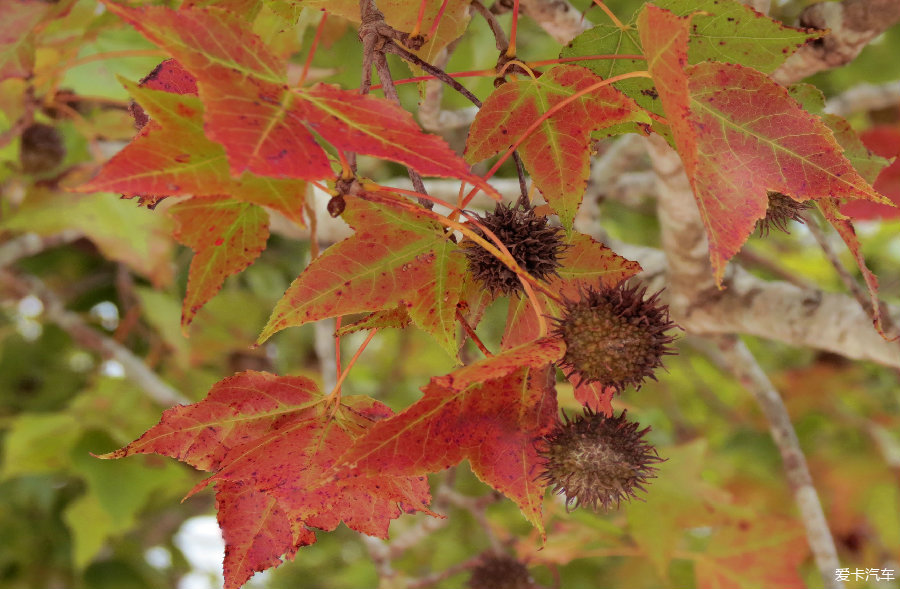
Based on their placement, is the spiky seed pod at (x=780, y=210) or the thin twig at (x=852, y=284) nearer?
the spiky seed pod at (x=780, y=210)

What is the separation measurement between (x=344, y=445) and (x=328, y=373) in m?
0.90

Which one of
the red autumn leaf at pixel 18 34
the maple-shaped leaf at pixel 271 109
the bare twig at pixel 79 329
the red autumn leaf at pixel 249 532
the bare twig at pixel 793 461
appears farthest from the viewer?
the bare twig at pixel 79 329

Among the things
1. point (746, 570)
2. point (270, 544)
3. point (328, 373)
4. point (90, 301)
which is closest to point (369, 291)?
point (270, 544)

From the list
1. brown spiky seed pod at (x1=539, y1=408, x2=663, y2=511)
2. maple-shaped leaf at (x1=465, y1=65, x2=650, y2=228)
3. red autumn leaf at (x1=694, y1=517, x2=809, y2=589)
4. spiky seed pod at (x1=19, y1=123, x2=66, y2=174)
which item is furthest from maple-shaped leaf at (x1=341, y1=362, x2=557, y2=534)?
spiky seed pod at (x1=19, y1=123, x2=66, y2=174)

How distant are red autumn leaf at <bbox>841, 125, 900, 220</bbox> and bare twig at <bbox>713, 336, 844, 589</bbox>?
0.36 m

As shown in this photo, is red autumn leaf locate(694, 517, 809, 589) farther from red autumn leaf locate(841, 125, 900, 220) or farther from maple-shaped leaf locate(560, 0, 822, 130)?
maple-shaped leaf locate(560, 0, 822, 130)

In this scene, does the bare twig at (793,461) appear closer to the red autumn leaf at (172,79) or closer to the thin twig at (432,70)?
the thin twig at (432,70)

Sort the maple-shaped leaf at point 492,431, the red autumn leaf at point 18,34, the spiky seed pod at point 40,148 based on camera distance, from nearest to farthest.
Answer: the maple-shaped leaf at point 492,431
the red autumn leaf at point 18,34
the spiky seed pod at point 40,148

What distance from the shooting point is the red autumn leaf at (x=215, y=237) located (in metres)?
0.72

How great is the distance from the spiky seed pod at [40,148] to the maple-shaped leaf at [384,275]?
1426 mm

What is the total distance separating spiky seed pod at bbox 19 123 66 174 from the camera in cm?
184

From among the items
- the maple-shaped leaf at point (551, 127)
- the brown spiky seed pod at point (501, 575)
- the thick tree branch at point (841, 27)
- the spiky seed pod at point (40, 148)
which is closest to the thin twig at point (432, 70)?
the maple-shaped leaf at point (551, 127)

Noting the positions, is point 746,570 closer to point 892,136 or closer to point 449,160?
point 892,136

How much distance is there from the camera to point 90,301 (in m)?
2.99
